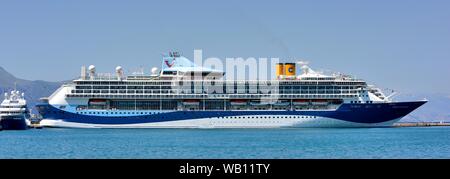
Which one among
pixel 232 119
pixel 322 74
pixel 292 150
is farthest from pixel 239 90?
pixel 292 150

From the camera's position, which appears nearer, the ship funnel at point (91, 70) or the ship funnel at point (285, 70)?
the ship funnel at point (91, 70)

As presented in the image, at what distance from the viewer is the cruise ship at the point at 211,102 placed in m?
61.1

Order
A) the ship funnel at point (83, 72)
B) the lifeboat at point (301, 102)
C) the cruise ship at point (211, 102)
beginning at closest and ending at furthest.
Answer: the cruise ship at point (211, 102) → the lifeboat at point (301, 102) → the ship funnel at point (83, 72)

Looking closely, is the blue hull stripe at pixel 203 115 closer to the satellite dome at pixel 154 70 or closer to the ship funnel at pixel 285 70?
the satellite dome at pixel 154 70

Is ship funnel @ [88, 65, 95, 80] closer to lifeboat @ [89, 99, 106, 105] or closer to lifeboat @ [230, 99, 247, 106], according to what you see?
lifeboat @ [89, 99, 106, 105]

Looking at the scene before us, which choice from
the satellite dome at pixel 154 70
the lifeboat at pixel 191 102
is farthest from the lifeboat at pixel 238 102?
the satellite dome at pixel 154 70

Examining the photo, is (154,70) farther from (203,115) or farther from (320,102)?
(320,102)

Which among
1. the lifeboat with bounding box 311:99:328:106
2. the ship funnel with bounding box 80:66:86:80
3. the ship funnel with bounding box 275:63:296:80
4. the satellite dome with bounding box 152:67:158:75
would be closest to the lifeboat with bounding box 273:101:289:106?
the lifeboat with bounding box 311:99:328:106

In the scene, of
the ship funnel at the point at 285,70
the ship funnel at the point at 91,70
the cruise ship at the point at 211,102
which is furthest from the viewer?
the ship funnel at the point at 285,70

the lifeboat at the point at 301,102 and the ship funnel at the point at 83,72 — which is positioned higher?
the ship funnel at the point at 83,72

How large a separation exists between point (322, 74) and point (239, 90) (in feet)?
25.2

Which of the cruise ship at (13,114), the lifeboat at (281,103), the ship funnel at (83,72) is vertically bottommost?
the cruise ship at (13,114)

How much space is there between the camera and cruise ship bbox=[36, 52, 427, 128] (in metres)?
61.1

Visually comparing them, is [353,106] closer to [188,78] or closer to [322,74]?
[322,74]
